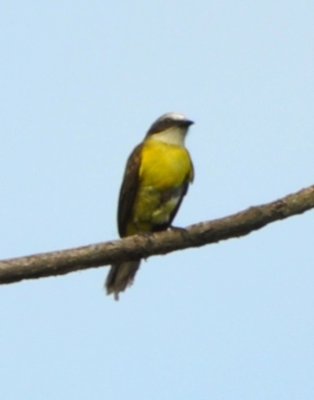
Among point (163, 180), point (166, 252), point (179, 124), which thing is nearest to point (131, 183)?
point (163, 180)

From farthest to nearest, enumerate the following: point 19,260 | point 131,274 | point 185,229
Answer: point 131,274 → point 185,229 → point 19,260

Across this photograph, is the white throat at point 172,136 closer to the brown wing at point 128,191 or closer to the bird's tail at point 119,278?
the brown wing at point 128,191

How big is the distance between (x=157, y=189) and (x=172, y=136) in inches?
33.2

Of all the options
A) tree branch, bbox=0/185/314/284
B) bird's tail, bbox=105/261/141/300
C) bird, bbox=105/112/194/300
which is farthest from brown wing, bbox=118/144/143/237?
tree branch, bbox=0/185/314/284

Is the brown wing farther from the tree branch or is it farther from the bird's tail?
the tree branch

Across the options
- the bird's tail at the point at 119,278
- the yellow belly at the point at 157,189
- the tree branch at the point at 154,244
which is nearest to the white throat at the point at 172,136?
the yellow belly at the point at 157,189

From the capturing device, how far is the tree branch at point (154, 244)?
4.83 m

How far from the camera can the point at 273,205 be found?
5039 mm

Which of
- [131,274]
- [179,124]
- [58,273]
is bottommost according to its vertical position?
[58,273]

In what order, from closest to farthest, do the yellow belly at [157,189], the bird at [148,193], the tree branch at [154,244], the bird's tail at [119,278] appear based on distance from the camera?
the tree branch at [154,244], the bird's tail at [119,278], the bird at [148,193], the yellow belly at [157,189]

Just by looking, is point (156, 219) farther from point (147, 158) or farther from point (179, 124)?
point (179, 124)

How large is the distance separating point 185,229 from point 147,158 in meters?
3.31

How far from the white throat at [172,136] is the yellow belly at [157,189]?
447 millimetres

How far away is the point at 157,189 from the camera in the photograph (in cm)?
818
